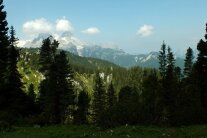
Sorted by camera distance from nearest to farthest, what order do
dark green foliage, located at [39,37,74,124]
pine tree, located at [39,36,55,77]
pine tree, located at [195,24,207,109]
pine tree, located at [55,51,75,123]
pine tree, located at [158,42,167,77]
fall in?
pine tree, located at [195,24,207,109] → dark green foliage, located at [39,37,74,124] → pine tree, located at [55,51,75,123] → pine tree, located at [39,36,55,77] → pine tree, located at [158,42,167,77]

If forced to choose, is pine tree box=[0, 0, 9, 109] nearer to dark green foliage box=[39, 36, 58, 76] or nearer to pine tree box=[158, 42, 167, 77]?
dark green foliage box=[39, 36, 58, 76]

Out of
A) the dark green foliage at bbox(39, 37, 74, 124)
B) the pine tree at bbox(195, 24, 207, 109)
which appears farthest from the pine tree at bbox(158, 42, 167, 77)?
the dark green foliage at bbox(39, 37, 74, 124)

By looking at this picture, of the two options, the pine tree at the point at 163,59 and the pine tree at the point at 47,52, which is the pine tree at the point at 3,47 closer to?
the pine tree at the point at 47,52

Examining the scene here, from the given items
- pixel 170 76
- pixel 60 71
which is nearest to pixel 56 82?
pixel 60 71

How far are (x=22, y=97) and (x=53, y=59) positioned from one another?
27.7ft

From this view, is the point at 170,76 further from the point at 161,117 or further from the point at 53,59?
the point at 53,59

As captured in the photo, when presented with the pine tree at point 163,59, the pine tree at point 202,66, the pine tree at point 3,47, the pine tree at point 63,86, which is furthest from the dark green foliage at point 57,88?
the pine tree at point 163,59

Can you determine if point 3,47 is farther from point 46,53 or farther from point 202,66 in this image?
point 202,66

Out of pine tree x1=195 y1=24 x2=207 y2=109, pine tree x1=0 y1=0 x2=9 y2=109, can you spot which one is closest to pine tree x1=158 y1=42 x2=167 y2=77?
pine tree x1=195 y1=24 x2=207 y2=109

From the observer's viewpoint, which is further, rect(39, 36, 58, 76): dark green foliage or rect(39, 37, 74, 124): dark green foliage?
rect(39, 36, 58, 76): dark green foliage

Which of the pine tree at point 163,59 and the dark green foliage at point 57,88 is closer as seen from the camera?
the dark green foliage at point 57,88

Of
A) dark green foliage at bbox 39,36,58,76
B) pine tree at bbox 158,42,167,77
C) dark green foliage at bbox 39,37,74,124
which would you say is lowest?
dark green foliage at bbox 39,37,74,124

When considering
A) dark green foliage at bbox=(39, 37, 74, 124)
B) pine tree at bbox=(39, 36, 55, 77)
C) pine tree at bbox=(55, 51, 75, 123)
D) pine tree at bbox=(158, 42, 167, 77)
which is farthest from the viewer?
pine tree at bbox=(158, 42, 167, 77)

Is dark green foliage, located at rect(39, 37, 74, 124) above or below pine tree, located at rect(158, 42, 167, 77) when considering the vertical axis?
below
